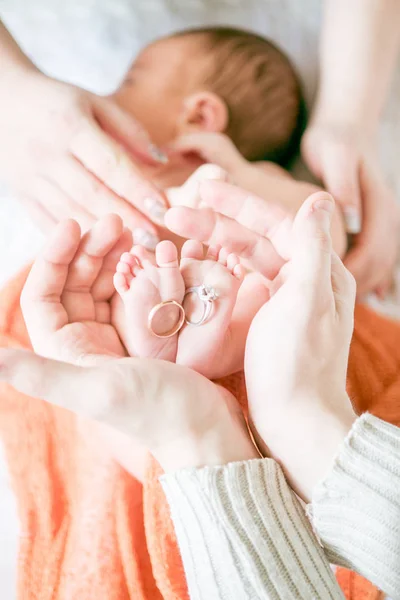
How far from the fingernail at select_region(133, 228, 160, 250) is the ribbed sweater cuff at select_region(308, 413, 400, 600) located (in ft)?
1.24

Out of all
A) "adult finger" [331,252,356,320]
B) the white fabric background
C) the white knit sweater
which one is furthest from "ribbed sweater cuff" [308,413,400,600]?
the white fabric background

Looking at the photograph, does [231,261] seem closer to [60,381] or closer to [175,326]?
[175,326]

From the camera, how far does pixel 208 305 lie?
0.60 metres

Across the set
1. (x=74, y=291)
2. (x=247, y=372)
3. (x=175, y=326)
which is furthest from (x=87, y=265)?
(x=247, y=372)

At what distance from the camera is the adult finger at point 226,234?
645 millimetres

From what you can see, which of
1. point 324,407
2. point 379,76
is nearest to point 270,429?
point 324,407

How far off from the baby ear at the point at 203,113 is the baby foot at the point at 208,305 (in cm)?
46

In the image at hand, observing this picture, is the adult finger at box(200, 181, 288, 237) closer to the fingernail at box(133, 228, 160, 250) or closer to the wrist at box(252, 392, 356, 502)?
the fingernail at box(133, 228, 160, 250)

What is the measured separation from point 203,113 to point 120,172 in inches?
13.2

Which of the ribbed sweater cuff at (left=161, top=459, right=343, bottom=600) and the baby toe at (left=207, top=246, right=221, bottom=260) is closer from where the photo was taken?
the ribbed sweater cuff at (left=161, top=459, right=343, bottom=600)

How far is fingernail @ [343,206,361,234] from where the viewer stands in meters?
0.97

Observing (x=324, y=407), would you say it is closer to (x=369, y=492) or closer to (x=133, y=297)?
(x=369, y=492)

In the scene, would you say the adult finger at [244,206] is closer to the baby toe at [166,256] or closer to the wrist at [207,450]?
the baby toe at [166,256]

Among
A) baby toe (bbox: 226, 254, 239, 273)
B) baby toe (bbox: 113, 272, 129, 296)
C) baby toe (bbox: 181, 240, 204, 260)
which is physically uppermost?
baby toe (bbox: 226, 254, 239, 273)
